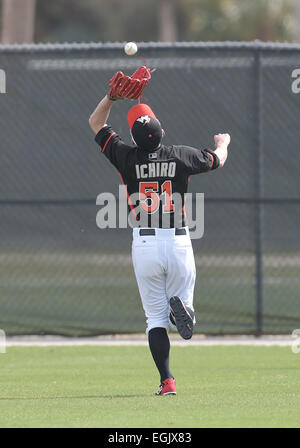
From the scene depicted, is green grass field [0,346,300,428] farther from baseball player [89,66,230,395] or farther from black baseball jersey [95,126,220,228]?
black baseball jersey [95,126,220,228]

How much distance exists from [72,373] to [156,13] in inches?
1735

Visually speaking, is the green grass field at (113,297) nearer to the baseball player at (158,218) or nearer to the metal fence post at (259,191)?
the metal fence post at (259,191)

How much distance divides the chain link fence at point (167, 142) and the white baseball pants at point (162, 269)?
3002 millimetres

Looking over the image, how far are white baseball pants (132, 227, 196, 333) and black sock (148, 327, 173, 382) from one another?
50 mm

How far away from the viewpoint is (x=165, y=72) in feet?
32.5

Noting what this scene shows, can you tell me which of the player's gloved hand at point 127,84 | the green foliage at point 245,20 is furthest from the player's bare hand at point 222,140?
the green foliage at point 245,20

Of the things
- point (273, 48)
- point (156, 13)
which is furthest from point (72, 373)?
point (156, 13)

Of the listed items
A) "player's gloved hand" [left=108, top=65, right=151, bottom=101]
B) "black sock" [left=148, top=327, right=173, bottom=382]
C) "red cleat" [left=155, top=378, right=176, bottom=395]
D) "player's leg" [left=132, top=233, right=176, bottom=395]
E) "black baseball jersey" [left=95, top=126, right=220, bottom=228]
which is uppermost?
"player's gloved hand" [left=108, top=65, right=151, bottom=101]

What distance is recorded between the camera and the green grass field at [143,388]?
5.88 m

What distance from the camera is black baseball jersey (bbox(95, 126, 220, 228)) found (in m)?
6.92

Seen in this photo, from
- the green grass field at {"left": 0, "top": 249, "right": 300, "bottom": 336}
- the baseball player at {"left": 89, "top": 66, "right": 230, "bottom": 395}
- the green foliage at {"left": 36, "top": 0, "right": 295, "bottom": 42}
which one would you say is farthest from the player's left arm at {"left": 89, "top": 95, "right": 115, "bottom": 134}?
the green foliage at {"left": 36, "top": 0, "right": 295, "bottom": 42}

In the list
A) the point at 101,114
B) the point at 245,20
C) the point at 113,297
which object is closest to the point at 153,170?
the point at 101,114

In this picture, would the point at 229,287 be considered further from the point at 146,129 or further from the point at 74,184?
the point at 146,129
